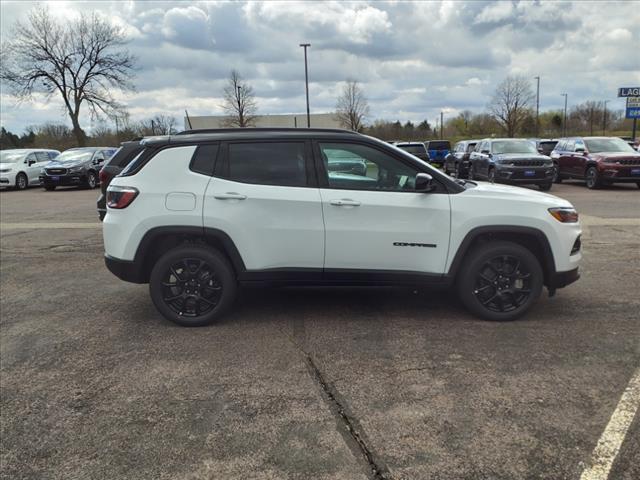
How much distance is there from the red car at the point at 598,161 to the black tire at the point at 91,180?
718 inches

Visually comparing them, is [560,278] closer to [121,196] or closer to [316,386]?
[316,386]

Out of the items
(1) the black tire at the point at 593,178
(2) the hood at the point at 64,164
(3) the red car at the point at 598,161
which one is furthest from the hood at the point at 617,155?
(2) the hood at the point at 64,164

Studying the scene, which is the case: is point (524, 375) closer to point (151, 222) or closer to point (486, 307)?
point (486, 307)

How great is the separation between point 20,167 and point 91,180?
366cm

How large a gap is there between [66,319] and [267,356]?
2.37 meters

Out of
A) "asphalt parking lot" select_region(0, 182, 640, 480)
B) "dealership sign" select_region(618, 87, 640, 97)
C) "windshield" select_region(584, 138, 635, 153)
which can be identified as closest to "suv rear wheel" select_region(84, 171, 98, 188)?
"asphalt parking lot" select_region(0, 182, 640, 480)

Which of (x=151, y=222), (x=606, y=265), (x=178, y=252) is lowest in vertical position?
(x=606, y=265)

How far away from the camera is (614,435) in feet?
9.57

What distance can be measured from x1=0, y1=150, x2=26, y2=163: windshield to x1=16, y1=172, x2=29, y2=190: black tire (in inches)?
33.1

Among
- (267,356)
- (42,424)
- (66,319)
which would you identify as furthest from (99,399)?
(66,319)

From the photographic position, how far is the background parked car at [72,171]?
21.1 m

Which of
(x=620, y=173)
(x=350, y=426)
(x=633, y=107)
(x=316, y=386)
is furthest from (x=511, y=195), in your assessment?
(x=633, y=107)

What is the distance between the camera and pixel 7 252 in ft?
28.2

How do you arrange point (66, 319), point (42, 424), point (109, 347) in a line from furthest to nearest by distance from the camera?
point (66, 319), point (109, 347), point (42, 424)
